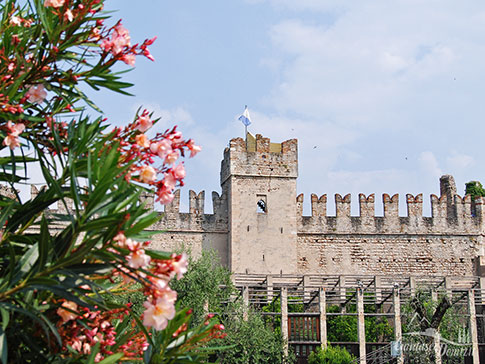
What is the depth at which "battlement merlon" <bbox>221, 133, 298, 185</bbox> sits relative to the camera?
92.9ft

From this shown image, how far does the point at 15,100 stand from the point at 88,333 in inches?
54.9

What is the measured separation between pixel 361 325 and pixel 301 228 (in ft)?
18.2

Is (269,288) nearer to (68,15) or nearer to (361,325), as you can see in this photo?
(361,325)

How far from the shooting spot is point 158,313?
11.5 feet

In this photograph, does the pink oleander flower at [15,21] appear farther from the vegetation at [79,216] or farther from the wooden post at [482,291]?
the wooden post at [482,291]

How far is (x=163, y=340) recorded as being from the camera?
3979 mm

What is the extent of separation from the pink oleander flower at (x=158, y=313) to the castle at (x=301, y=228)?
77.7 feet

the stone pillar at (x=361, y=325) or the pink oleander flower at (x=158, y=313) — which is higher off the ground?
the pink oleander flower at (x=158, y=313)

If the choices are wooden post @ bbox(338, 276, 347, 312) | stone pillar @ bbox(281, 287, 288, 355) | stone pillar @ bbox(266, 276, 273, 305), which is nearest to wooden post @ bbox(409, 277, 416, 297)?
wooden post @ bbox(338, 276, 347, 312)

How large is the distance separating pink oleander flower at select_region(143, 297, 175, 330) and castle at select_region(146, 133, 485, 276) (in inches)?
933

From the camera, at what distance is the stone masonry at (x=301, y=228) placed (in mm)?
27578

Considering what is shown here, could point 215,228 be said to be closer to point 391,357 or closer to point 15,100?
point 391,357

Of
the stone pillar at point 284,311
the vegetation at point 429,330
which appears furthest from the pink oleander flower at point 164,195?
the vegetation at point 429,330

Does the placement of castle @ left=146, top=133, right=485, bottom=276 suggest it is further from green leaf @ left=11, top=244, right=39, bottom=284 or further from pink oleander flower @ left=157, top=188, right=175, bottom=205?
green leaf @ left=11, top=244, right=39, bottom=284
